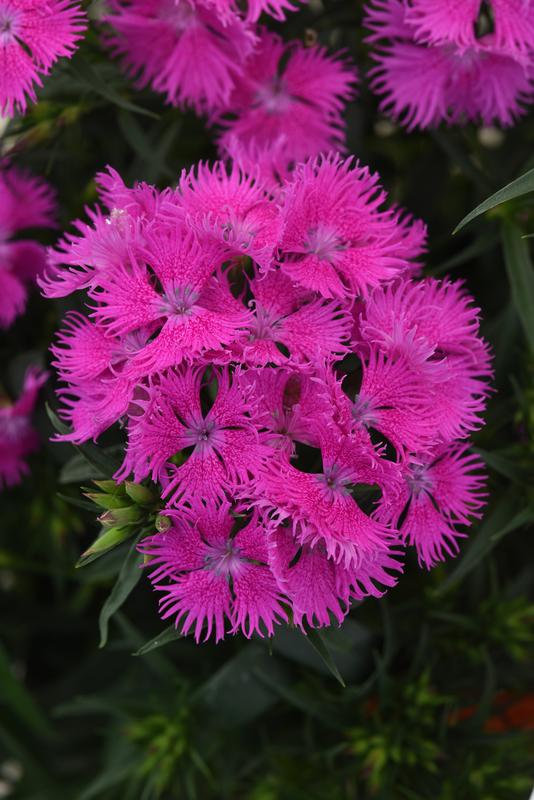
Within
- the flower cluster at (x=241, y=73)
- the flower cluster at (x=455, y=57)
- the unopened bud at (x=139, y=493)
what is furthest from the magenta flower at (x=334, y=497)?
the flower cluster at (x=455, y=57)

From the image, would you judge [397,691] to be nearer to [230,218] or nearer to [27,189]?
[230,218]

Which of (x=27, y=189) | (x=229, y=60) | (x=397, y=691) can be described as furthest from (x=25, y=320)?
(x=397, y=691)

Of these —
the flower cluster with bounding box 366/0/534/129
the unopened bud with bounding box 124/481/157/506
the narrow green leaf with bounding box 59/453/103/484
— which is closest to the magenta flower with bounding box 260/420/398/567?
the unopened bud with bounding box 124/481/157/506

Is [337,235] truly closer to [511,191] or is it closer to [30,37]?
[511,191]

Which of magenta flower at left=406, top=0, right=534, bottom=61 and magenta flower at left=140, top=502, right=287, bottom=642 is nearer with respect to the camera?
magenta flower at left=140, top=502, right=287, bottom=642

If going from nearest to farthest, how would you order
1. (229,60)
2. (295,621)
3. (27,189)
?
1. (295,621)
2. (229,60)
3. (27,189)

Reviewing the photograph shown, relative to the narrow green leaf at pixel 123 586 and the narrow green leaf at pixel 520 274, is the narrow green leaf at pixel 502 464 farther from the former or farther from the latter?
the narrow green leaf at pixel 123 586

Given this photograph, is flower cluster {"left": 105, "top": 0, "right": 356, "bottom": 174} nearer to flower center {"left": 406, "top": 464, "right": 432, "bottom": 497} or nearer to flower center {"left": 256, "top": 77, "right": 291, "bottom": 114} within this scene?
flower center {"left": 256, "top": 77, "right": 291, "bottom": 114}
